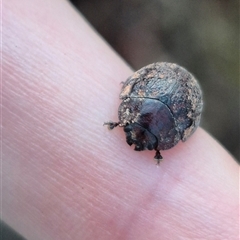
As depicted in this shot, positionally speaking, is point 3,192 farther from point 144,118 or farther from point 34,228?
point 144,118

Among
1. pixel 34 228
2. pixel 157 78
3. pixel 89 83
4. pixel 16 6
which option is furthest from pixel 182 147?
pixel 16 6

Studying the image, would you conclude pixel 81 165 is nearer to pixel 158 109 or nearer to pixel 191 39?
pixel 158 109

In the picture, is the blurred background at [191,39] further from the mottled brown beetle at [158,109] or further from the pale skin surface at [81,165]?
the mottled brown beetle at [158,109]

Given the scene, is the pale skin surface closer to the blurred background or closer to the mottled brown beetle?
the mottled brown beetle

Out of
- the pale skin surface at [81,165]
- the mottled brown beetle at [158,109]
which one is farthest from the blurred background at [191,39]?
the mottled brown beetle at [158,109]

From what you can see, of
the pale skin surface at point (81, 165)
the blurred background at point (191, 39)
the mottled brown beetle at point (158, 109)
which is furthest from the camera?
the blurred background at point (191, 39)

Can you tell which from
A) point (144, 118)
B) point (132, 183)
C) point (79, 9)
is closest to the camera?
point (144, 118)
